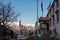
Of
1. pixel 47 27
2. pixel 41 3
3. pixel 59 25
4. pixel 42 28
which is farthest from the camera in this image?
pixel 47 27

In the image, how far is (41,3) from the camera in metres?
37.6

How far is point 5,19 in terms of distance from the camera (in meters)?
45.9

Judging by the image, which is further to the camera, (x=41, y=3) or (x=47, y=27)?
(x=47, y=27)

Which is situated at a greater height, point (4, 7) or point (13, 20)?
point (4, 7)

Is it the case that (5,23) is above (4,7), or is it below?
below

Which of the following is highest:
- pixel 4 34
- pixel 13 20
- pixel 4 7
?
pixel 4 7

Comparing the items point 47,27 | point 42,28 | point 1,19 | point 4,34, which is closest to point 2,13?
point 1,19

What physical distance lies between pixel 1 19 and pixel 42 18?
930 centimetres

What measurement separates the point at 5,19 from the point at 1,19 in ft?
3.18

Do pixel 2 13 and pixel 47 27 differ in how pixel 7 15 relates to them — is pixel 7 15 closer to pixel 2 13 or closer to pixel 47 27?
pixel 2 13

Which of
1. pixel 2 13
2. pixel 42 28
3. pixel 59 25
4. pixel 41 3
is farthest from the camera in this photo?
pixel 42 28

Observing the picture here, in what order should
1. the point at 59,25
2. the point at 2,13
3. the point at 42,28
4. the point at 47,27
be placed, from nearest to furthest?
1. the point at 59,25
2. the point at 2,13
3. the point at 42,28
4. the point at 47,27

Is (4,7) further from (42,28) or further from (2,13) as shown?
(42,28)

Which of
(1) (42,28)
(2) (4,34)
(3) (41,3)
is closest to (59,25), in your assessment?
(3) (41,3)
